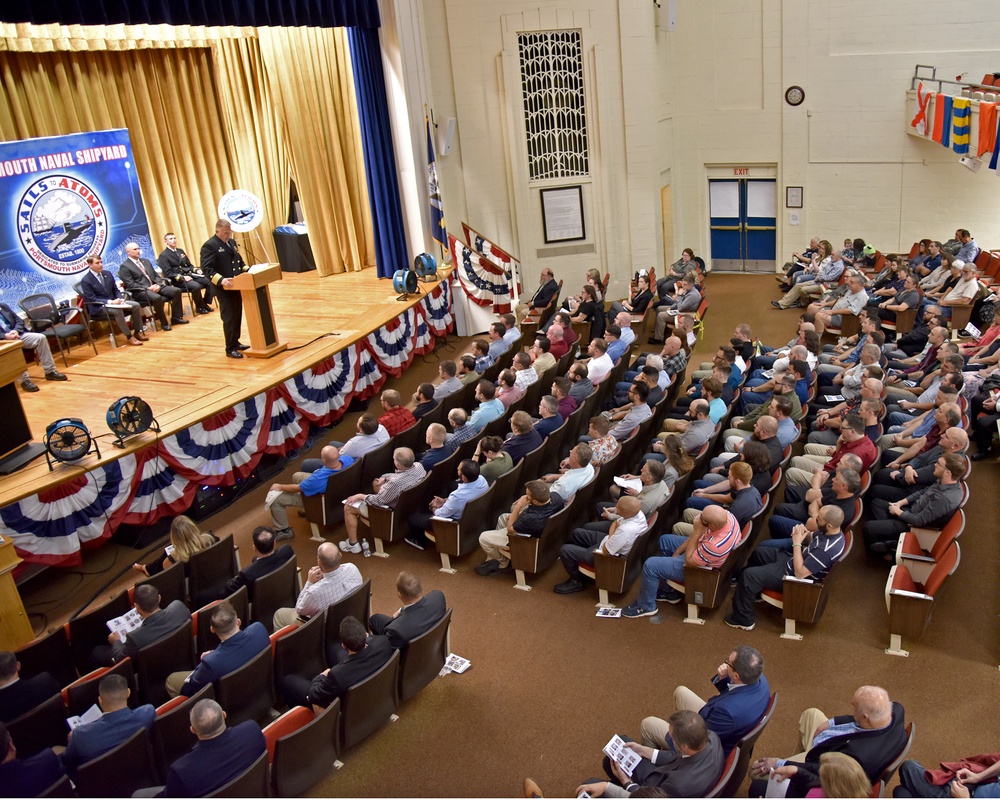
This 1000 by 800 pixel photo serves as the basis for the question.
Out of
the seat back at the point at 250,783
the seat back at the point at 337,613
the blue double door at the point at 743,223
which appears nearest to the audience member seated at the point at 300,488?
the seat back at the point at 337,613

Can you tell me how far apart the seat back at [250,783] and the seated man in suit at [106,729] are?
0.67 meters

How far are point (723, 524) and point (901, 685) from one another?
1369mm

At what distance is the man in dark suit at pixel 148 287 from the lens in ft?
35.6

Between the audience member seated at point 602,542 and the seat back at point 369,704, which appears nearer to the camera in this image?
the seat back at point 369,704

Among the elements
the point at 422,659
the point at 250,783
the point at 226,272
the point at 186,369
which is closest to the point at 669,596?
the point at 422,659

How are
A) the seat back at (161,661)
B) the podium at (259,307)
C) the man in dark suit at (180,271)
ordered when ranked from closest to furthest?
1. the seat back at (161,661)
2. the podium at (259,307)
3. the man in dark suit at (180,271)

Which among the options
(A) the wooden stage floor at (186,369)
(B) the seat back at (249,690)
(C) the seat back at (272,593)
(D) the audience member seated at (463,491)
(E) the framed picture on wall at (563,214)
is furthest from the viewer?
(E) the framed picture on wall at (563,214)

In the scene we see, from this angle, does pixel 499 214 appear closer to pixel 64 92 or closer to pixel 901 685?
pixel 64 92

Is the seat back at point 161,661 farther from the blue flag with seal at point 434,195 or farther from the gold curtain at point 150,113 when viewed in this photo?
the blue flag with seal at point 434,195

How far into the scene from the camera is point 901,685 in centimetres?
516

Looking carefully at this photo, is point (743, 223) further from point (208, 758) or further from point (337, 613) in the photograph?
point (208, 758)

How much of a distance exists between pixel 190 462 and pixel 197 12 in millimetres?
4666

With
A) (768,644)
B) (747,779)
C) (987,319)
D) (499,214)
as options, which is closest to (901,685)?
(768,644)

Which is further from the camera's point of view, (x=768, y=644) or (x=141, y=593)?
(x=768, y=644)
